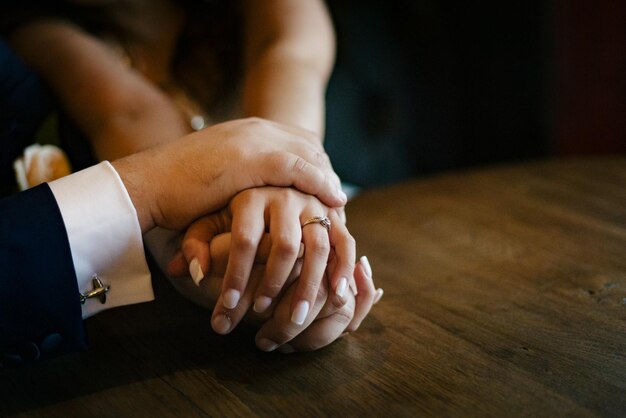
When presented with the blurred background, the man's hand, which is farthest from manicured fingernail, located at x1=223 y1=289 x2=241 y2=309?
the blurred background

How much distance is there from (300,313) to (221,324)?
78mm

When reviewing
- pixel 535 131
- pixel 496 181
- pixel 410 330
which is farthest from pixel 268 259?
pixel 535 131

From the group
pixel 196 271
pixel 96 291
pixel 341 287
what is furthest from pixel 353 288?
pixel 96 291

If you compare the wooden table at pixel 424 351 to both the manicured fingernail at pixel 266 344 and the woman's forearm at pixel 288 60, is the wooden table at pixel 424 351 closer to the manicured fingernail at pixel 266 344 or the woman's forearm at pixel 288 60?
the manicured fingernail at pixel 266 344

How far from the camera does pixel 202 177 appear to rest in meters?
0.66

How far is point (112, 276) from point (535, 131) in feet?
5.39

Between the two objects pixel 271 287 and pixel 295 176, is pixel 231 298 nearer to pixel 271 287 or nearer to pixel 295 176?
pixel 271 287

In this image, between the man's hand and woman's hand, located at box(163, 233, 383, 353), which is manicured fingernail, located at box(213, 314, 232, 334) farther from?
the man's hand

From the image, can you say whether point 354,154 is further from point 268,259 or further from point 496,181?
point 268,259

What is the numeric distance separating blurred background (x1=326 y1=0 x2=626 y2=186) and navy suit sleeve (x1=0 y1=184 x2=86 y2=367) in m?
1.39

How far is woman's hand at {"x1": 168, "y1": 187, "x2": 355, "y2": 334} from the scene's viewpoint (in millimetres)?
589

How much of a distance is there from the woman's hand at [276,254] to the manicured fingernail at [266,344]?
1.1 inches

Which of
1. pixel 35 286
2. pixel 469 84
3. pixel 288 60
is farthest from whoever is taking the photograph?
pixel 469 84

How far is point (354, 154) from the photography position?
6.56 ft
